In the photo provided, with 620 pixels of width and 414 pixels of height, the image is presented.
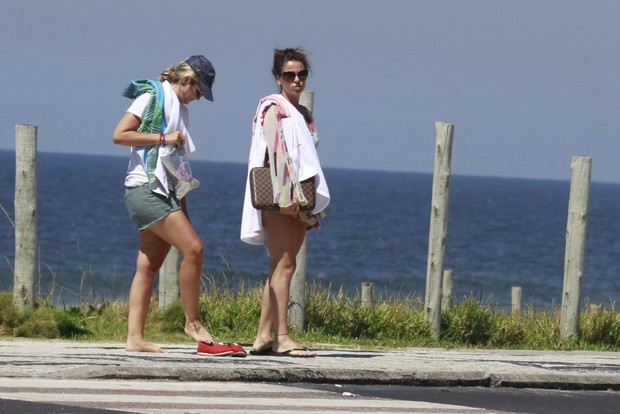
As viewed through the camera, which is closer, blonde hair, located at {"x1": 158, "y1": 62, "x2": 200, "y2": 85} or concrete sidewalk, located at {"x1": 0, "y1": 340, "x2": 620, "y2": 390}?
Answer: concrete sidewalk, located at {"x1": 0, "y1": 340, "x2": 620, "y2": 390}

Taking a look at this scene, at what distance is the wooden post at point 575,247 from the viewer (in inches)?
502

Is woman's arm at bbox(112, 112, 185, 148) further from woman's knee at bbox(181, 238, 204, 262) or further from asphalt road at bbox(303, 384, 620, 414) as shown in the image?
asphalt road at bbox(303, 384, 620, 414)

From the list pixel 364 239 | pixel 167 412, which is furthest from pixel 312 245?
pixel 167 412

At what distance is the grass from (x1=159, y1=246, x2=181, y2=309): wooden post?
0.12 m

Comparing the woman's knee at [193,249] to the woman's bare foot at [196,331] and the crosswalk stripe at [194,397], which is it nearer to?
the woman's bare foot at [196,331]

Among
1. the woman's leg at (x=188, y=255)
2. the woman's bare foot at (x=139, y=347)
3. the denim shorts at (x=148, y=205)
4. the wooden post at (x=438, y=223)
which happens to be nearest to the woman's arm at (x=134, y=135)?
the denim shorts at (x=148, y=205)

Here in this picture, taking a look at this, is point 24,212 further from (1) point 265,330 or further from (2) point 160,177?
(1) point 265,330

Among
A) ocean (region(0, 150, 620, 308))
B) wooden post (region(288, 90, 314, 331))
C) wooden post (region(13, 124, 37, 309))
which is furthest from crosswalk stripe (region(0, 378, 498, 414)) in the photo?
ocean (region(0, 150, 620, 308))

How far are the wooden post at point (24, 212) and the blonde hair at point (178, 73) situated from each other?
230 centimetres

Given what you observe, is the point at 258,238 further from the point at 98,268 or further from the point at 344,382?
the point at 98,268

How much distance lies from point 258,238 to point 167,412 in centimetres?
265

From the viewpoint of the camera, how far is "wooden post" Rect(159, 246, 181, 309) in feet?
39.4

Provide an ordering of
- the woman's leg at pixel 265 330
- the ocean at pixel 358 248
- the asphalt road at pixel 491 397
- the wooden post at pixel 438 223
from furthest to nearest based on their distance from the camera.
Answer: the ocean at pixel 358 248, the wooden post at pixel 438 223, the woman's leg at pixel 265 330, the asphalt road at pixel 491 397

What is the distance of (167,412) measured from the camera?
6.90 metres
